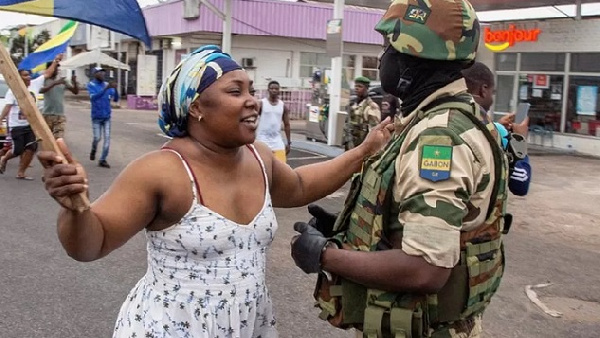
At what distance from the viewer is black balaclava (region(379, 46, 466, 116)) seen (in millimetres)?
2102

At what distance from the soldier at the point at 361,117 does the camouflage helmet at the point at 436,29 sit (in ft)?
22.9

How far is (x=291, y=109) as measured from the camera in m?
26.1

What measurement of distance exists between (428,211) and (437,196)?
0.05m

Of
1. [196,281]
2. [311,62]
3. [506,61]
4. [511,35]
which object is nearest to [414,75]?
[196,281]

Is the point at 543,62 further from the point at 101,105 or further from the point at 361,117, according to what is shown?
the point at 101,105

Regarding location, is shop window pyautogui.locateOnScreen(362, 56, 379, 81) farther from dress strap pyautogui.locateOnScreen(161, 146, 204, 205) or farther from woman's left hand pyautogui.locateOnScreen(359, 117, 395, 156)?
dress strap pyautogui.locateOnScreen(161, 146, 204, 205)

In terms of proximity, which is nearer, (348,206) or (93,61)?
(348,206)

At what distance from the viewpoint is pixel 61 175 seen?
175cm

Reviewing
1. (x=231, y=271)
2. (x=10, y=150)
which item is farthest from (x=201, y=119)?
(x=10, y=150)

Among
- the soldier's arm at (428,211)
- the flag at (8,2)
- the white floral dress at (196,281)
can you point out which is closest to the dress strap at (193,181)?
the white floral dress at (196,281)

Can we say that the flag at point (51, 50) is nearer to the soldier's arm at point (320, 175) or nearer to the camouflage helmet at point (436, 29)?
the soldier's arm at point (320, 175)

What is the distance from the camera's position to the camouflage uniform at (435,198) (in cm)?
187

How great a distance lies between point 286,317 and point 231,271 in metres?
2.54

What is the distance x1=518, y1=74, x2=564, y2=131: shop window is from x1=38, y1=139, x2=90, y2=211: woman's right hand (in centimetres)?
1720
